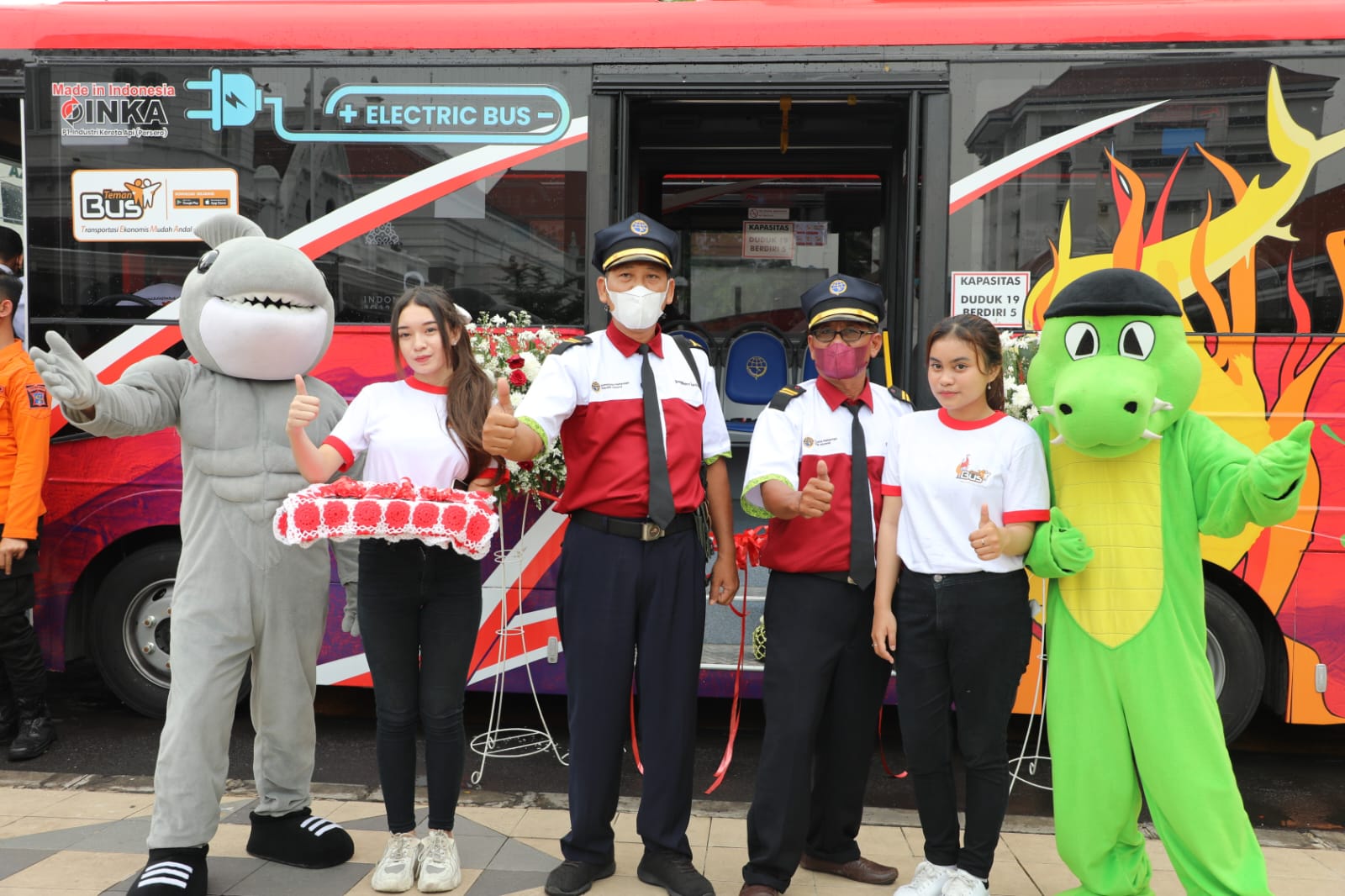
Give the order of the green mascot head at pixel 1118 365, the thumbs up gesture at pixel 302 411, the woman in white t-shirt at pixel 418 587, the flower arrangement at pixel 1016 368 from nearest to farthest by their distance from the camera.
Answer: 1. the green mascot head at pixel 1118 365
2. the thumbs up gesture at pixel 302 411
3. the woman in white t-shirt at pixel 418 587
4. the flower arrangement at pixel 1016 368

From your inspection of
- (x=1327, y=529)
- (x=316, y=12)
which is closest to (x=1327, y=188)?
(x=1327, y=529)

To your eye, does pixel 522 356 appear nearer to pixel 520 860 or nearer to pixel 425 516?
pixel 425 516

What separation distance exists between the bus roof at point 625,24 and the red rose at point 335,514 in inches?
103

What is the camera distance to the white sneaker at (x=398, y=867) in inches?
129

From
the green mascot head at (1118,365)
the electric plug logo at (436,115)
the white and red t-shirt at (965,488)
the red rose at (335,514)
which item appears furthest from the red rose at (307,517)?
the electric plug logo at (436,115)

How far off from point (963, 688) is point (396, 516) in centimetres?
176

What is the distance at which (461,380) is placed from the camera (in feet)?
11.1

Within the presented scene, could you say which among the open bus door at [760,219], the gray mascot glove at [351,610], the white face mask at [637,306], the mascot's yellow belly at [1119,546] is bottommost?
the gray mascot glove at [351,610]

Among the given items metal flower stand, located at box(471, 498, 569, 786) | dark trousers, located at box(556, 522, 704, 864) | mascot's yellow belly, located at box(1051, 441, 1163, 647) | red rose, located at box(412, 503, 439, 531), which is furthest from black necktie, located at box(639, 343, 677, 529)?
metal flower stand, located at box(471, 498, 569, 786)

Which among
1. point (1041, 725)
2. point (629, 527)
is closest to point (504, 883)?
point (629, 527)

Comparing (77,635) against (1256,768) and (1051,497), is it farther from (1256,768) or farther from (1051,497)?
(1256,768)

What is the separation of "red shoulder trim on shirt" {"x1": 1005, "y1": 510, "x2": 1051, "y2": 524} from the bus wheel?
2155 mm

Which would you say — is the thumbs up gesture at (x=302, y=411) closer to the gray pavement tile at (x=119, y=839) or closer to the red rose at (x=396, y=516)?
the red rose at (x=396, y=516)

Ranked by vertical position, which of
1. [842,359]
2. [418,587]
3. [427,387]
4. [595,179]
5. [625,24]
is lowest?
[418,587]
